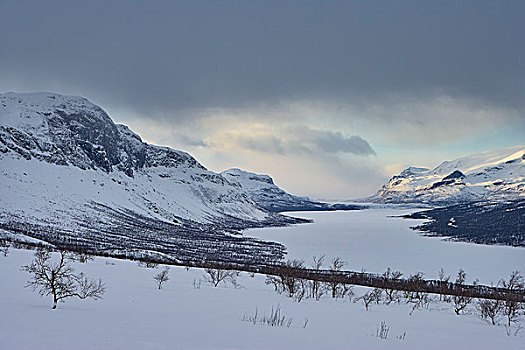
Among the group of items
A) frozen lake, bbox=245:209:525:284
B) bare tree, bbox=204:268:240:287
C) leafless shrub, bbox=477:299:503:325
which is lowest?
bare tree, bbox=204:268:240:287

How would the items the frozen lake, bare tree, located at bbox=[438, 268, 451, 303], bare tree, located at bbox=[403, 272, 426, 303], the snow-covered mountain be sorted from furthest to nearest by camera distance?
the frozen lake < the snow-covered mountain < bare tree, located at bbox=[438, 268, 451, 303] < bare tree, located at bbox=[403, 272, 426, 303]

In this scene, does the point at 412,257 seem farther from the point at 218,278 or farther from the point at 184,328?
the point at 184,328

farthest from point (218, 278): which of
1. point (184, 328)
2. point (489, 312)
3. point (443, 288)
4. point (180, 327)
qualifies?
point (443, 288)

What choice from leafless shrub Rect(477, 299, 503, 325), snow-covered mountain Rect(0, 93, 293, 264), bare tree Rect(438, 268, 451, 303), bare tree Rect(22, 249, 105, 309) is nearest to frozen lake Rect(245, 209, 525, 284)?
bare tree Rect(438, 268, 451, 303)

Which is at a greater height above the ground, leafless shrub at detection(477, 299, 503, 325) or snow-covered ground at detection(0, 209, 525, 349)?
leafless shrub at detection(477, 299, 503, 325)

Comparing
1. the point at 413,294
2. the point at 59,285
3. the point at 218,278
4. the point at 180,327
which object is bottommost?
the point at 218,278

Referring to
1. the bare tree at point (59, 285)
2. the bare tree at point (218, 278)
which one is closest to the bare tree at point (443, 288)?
the bare tree at point (218, 278)

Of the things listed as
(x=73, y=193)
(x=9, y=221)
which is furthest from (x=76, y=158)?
(x=9, y=221)

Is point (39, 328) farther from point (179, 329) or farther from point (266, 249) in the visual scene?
point (266, 249)

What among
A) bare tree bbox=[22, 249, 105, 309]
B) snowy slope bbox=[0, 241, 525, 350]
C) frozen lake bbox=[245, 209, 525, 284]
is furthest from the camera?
frozen lake bbox=[245, 209, 525, 284]

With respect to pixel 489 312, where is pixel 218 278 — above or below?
below

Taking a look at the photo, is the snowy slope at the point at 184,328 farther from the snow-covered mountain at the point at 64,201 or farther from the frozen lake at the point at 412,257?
the frozen lake at the point at 412,257

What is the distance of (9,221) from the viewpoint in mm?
93188

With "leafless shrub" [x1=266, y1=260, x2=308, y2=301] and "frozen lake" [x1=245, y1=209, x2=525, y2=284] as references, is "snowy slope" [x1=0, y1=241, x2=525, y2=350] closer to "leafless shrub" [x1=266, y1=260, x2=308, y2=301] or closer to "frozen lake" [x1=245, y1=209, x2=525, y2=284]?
"leafless shrub" [x1=266, y1=260, x2=308, y2=301]
